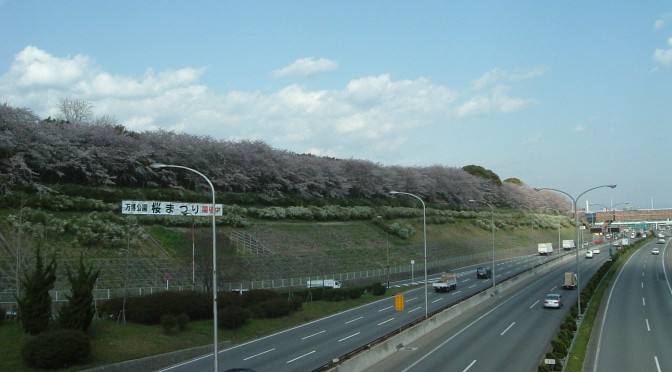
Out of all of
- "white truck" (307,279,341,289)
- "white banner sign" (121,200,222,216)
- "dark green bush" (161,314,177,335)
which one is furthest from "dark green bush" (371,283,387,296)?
"dark green bush" (161,314,177,335)

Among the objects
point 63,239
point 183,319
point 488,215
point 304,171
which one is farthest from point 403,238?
point 183,319

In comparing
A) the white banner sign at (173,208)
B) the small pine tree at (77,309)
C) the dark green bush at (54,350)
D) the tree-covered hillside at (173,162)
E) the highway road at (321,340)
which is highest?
the tree-covered hillside at (173,162)

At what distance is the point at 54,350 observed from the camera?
86.6 feet

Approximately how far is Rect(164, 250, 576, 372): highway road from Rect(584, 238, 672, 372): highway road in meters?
5.68

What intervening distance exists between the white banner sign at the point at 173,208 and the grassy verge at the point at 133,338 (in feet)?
23.1

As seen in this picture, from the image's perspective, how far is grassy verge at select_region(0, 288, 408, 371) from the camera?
28.4m

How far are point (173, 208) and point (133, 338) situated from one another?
7816 millimetres

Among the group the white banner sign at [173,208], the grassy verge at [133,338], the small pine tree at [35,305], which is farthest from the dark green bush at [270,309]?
the small pine tree at [35,305]

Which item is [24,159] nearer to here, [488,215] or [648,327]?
[648,327]

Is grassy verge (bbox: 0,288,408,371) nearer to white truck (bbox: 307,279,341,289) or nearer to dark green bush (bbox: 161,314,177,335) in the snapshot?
dark green bush (bbox: 161,314,177,335)

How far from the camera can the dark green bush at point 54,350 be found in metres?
26.4

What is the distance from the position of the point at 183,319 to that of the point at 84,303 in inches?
257

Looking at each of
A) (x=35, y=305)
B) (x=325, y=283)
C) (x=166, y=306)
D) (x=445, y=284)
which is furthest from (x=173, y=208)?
(x=445, y=284)

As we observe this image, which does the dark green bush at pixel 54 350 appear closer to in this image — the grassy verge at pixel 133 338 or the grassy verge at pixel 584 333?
the grassy verge at pixel 133 338
